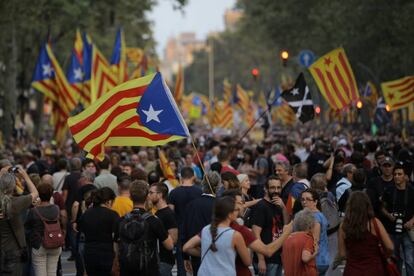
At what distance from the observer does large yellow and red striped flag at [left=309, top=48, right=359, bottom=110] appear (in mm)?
21391

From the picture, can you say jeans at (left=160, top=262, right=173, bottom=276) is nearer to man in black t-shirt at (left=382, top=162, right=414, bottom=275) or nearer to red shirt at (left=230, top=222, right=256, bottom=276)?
red shirt at (left=230, top=222, right=256, bottom=276)

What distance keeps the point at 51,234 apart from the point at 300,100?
30.9ft

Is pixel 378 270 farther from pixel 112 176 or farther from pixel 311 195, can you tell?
pixel 112 176

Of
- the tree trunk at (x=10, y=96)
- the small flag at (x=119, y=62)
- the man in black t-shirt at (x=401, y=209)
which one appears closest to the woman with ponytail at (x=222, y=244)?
the man in black t-shirt at (x=401, y=209)

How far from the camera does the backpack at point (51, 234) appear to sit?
12.0m

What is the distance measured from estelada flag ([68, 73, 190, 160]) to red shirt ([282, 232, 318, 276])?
235 centimetres

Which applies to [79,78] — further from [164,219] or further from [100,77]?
[164,219]

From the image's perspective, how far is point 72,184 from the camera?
16078 mm

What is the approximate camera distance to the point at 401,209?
12.9 m

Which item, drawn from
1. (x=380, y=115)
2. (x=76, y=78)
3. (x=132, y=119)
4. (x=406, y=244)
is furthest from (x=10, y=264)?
(x=380, y=115)

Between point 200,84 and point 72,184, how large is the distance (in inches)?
6389

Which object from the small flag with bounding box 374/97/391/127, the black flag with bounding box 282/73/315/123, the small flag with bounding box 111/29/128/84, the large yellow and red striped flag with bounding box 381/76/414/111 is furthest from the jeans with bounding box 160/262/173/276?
the small flag with bounding box 111/29/128/84

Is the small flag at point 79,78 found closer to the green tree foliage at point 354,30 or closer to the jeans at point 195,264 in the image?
the green tree foliage at point 354,30

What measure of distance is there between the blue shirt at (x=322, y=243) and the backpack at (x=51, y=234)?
8.80ft
